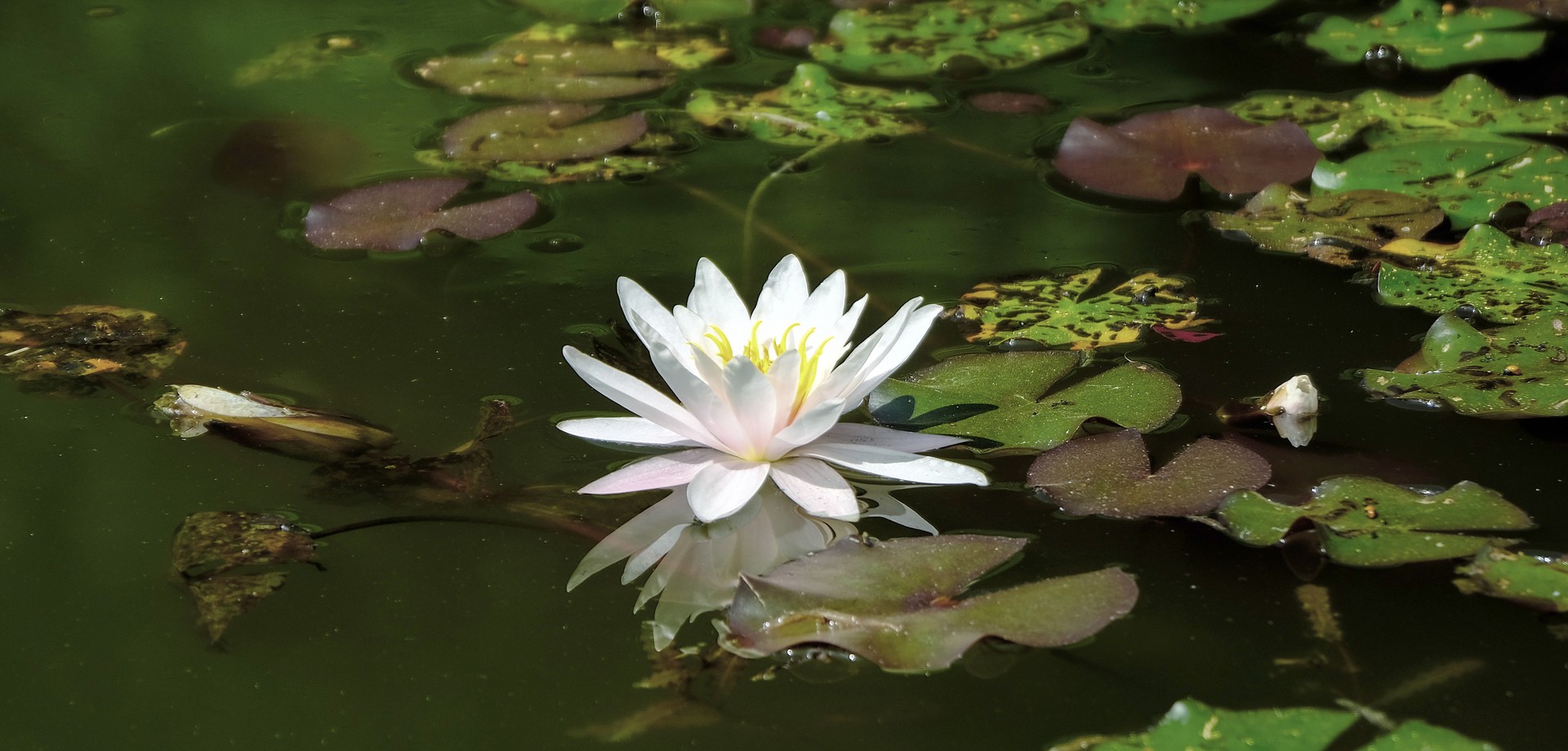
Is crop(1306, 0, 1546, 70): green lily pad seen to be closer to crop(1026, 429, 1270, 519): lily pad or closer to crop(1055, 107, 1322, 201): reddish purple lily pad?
crop(1055, 107, 1322, 201): reddish purple lily pad

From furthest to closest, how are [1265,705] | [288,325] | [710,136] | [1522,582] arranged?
[710,136], [288,325], [1522,582], [1265,705]

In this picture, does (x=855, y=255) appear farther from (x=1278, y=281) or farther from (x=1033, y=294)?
(x=1278, y=281)

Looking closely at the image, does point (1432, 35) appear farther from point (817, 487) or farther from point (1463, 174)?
point (817, 487)

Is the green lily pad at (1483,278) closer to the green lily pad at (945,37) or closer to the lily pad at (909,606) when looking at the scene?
the lily pad at (909,606)

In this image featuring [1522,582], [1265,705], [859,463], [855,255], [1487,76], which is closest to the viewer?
[1265,705]

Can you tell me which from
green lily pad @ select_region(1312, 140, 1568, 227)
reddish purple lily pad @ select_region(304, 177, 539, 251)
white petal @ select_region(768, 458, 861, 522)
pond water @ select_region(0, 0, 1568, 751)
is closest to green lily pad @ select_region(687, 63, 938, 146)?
pond water @ select_region(0, 0, 1568, 751)

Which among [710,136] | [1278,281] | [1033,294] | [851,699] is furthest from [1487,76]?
[851,699]
